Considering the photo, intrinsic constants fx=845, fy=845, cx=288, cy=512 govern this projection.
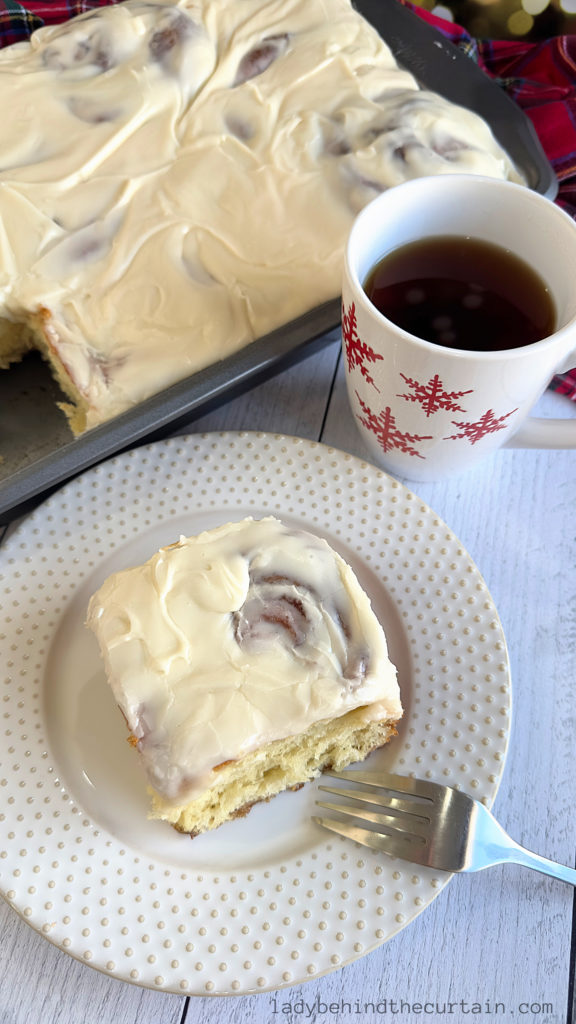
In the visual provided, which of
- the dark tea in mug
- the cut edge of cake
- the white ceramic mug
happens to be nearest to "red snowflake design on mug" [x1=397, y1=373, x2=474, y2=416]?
the white ceramic mug

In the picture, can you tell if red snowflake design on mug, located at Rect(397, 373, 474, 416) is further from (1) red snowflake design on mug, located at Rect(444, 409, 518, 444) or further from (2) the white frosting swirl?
(2) the white frosting swirl

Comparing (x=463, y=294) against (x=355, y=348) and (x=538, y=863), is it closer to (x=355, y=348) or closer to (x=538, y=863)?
(x=355, y=348)

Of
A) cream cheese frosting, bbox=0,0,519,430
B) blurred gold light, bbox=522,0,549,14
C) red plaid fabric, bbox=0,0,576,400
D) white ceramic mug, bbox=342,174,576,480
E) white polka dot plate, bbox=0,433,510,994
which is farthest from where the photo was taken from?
blurred gold light, bbox=522,0,549,14

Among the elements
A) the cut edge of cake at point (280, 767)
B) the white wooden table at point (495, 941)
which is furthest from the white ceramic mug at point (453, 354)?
the cut edge of cake at point (280, 767)

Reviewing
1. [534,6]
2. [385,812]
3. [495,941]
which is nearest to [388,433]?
[385,812]

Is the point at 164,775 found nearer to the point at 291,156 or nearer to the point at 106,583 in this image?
the point at 106,583

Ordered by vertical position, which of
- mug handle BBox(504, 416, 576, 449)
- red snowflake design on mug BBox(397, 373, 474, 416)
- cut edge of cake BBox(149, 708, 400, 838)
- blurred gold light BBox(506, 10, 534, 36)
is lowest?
cut edge of cake BBox(149, 708, 400, 838)
